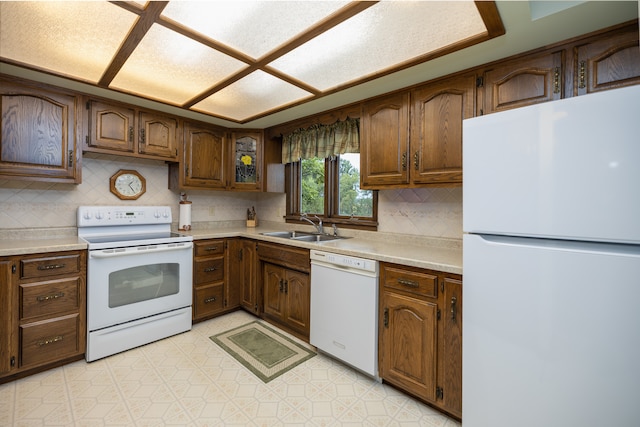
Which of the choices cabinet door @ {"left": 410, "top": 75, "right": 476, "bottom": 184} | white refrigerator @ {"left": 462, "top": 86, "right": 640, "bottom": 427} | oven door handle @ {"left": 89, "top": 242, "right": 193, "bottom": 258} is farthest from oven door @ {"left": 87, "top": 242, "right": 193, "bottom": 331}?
white refrigerator @ {"left": 462, "top": 86, "right": 640, "bottom": 427}

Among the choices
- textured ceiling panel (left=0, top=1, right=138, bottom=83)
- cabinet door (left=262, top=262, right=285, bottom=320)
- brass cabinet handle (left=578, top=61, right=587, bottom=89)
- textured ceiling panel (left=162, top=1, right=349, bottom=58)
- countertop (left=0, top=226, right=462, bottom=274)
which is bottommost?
cabinet door (left=262, top=262, right=285, bottom=320)

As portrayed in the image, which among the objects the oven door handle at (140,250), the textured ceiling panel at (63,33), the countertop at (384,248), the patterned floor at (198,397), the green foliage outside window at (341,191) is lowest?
the patterned floor at (198,397)

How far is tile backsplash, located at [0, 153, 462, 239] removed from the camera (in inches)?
87.4

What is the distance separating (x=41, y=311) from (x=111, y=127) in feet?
5.02

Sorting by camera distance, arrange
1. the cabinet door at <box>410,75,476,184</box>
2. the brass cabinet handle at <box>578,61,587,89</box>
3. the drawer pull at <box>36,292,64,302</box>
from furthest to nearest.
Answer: the drawer pull at <box>36,292,64,302</box> → the cabinet door at <box>410,75,476,184</box> → the brass cabinet handle at <box>578,61,587,89</box>

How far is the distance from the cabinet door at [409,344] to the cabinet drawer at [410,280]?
0.06m

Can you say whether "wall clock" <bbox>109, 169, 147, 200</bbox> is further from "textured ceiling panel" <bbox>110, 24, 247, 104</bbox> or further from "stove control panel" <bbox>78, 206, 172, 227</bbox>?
"textured ceiling panel" <bbox>110, 24, 247, 104</bbox>

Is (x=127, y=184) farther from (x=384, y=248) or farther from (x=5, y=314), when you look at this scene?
(x=384, y=248)

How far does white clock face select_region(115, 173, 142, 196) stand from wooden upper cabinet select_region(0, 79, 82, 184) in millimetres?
481

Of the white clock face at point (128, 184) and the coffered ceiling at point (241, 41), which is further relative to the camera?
the white clock face at point (128, 184)

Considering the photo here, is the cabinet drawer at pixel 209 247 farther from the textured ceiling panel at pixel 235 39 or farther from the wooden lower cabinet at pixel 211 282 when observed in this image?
the textured ceiling panel at pixel 235 39

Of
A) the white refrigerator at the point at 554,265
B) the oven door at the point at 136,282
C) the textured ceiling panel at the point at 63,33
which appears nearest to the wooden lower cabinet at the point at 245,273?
the oven door at the point at 136,282

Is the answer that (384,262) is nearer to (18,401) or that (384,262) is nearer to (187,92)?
(187,92)

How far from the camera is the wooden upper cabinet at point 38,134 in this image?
80.9 inches
